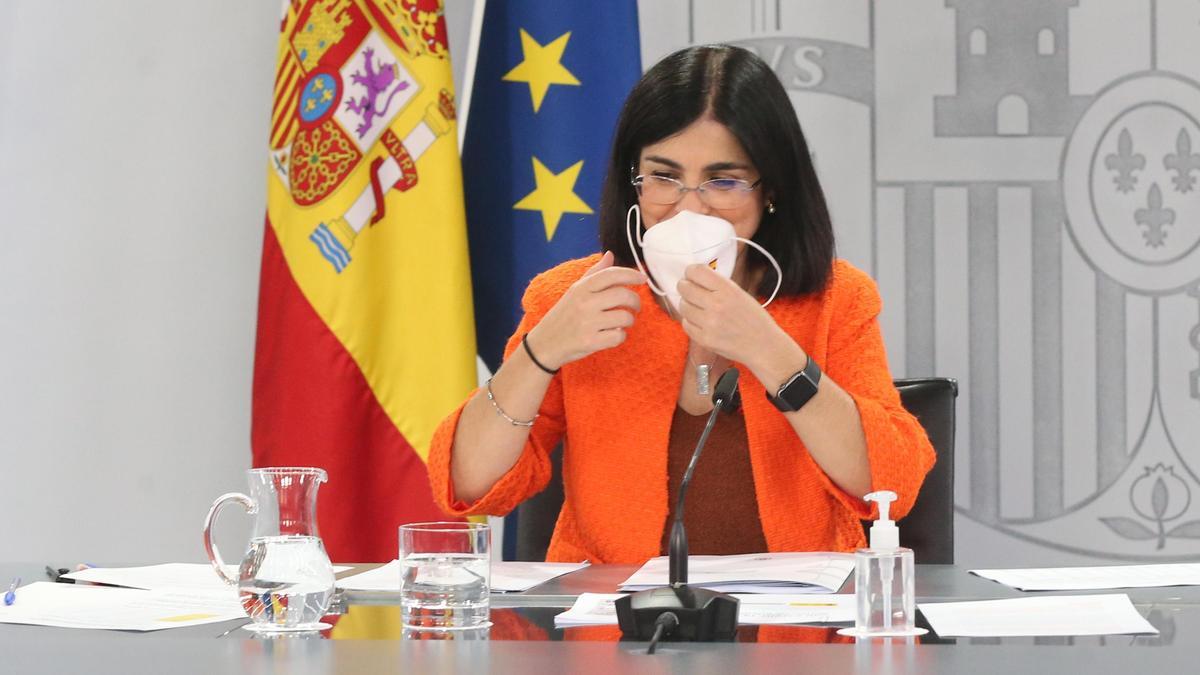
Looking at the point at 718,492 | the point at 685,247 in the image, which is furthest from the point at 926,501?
the point at 685,247

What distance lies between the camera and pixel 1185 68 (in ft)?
8.91

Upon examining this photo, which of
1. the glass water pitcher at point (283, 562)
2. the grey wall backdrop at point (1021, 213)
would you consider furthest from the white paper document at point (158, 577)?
the grey wall backdrop at point (1021, 213)

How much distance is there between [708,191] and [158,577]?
2.89 ft

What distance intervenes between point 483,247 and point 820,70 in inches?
32.6

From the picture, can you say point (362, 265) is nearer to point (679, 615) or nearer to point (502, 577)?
point (502, 577)

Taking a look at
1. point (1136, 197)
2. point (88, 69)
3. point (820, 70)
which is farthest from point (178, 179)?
point (1136, 197)

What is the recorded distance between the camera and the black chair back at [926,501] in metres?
1.78

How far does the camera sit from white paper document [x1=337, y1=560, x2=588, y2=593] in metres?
1.37

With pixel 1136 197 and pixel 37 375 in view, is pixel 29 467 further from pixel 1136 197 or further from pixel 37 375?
pixel 1136 197

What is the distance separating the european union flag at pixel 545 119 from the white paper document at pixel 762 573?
111cm

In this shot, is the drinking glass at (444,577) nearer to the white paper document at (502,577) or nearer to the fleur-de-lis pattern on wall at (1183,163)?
the white paper document at (502,577)

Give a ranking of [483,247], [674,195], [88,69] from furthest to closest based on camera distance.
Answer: [88,69] < [483,247] < [674,195]

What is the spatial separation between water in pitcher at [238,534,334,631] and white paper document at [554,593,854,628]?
210mm

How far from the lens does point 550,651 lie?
944 mm
